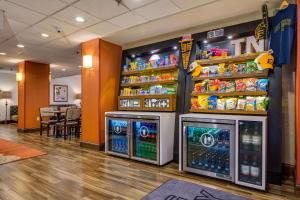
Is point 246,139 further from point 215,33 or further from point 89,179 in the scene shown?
point 89,179

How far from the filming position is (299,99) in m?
2.48

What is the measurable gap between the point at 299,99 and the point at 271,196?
1.27 m

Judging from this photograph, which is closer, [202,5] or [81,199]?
[81,199]

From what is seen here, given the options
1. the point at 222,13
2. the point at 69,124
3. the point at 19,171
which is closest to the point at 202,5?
the point at 222,13

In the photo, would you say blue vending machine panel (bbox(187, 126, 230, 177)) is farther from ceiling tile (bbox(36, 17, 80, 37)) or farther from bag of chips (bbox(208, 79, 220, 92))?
ceiling tile (bbox(36, 17, 80, 37))

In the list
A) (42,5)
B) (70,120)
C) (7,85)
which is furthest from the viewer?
(7,85)

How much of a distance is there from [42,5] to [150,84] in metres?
2.38

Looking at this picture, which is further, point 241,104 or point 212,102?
point 212,102

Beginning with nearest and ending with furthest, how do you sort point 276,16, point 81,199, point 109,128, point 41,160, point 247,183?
point 81,199 → point 247,183 → point 276,16 → point 41,160 → point 109,128

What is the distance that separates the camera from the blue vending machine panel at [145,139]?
3635 mm

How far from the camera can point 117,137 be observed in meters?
4.21

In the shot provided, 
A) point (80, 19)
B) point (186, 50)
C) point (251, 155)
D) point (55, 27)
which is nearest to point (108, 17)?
point (80, 19)

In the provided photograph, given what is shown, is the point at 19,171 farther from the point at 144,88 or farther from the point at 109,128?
the point at 144,88

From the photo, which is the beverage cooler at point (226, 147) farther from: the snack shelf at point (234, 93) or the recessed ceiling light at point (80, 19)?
the recessed ceiling light at point (80, 19)
